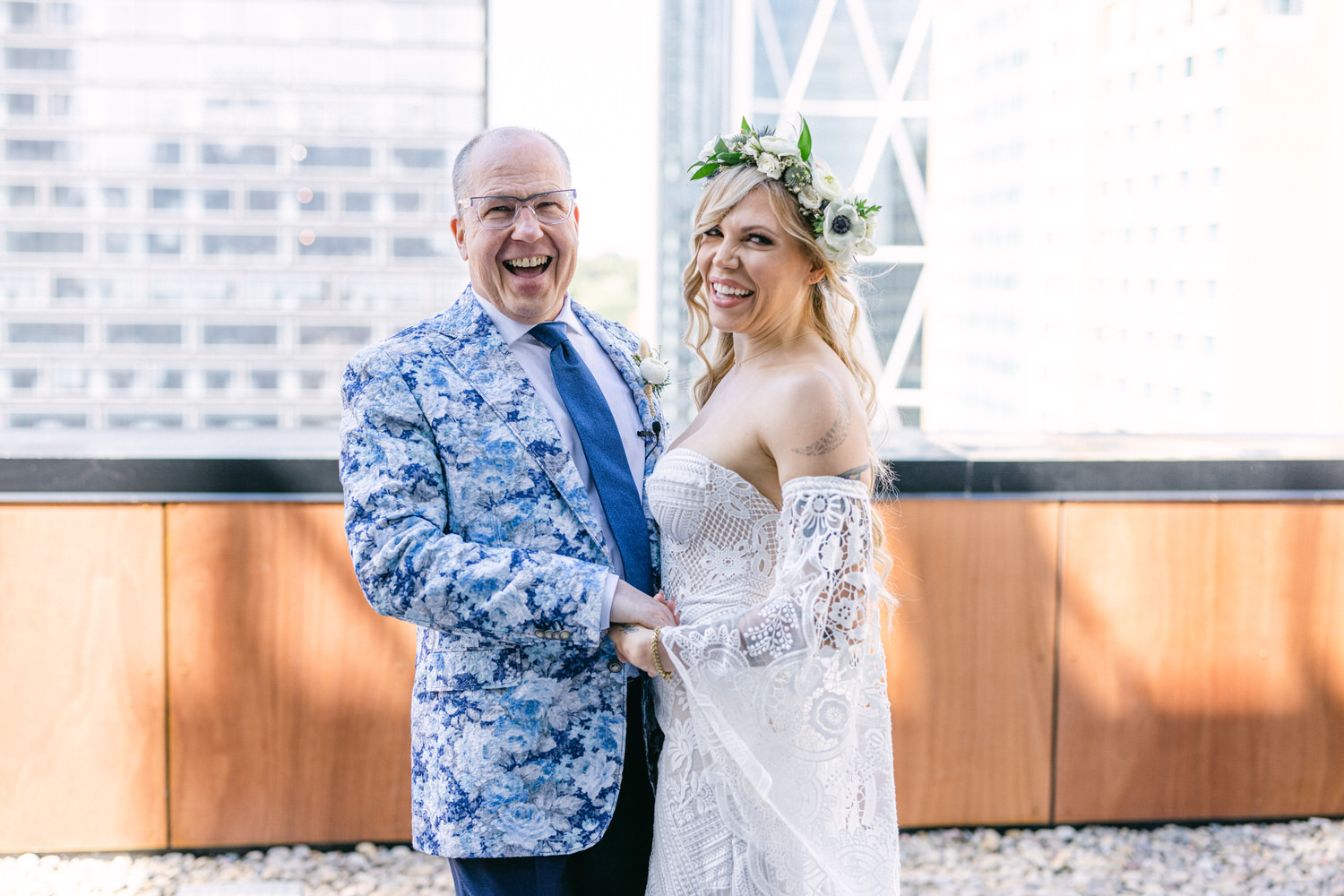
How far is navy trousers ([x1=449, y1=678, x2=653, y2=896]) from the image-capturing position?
1.57m

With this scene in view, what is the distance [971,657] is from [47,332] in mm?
4432

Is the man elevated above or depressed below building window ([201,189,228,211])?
below

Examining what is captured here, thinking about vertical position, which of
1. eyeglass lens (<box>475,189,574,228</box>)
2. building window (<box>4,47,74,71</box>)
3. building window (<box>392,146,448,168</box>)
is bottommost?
eyeglass lens (<box>475,189,574,228</box>)

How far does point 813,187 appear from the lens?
158cm

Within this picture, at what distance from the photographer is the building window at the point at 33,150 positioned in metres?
5.71

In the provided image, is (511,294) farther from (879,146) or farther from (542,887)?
(879,146)

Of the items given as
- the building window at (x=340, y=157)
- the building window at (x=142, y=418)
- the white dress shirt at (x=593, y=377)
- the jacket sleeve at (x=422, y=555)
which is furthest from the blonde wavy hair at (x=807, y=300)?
the building window at (x=340, y=157)

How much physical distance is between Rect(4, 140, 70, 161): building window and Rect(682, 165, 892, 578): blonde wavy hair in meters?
5.48

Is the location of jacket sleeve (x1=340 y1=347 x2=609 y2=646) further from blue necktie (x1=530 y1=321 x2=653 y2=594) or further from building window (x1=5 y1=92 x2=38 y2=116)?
building window (x1=5 y1=92 x2=38 y2=116)

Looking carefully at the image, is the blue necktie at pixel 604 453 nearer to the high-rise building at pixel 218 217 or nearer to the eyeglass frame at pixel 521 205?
the eyeglass frame at pixel 521 205

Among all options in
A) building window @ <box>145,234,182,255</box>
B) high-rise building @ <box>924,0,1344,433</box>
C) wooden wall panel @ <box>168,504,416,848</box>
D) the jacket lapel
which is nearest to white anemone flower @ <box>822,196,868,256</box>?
the jacket lapel

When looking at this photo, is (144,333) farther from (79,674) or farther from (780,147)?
(780,147)

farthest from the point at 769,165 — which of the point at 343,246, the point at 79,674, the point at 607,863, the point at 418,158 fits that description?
the point at 418,158

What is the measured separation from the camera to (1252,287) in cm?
580
